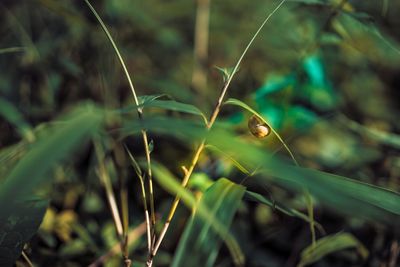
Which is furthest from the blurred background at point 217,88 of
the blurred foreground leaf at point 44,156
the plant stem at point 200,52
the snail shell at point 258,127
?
the blurred foreground leaf at point 44,156

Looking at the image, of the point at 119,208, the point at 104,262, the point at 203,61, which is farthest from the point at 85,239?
the point at 203,61

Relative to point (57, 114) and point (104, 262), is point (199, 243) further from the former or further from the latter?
point (57, 114)

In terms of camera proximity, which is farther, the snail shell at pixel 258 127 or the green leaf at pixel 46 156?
the snail shell at pixel 258 127

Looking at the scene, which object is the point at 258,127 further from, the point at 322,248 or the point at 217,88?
the point at 217,88

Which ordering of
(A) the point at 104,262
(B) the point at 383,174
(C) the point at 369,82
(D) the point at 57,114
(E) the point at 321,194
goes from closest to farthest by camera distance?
(E) the point at 321,194
(A) the point at 104,262
(B) the point at 383,174
(D) the point at 57,114
(C) the point at 369,82

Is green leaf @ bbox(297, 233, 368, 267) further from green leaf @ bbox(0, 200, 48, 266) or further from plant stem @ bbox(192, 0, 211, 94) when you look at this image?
plant stem @ bbox(192, 0, 211, 94)

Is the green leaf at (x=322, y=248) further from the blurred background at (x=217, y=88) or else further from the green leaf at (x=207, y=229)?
the green leaf at (x=207, y=229)
